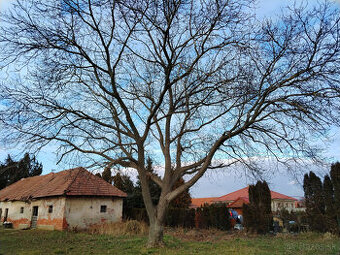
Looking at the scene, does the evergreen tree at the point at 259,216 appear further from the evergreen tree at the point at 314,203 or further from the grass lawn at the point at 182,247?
the grass lawn at the point at 182,247

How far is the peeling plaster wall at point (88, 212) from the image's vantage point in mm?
18591

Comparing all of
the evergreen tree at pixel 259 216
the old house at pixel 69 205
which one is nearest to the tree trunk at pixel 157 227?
the old house at pixel 69 205

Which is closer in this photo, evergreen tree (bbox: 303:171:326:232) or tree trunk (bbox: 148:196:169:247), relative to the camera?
tree trunk (bbox: 148:196:169:247)

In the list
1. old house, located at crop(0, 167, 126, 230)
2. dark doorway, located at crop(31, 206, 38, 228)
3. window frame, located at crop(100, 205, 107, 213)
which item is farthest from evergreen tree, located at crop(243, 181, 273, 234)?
dark doorway, located at crop(31, 206, 38, 228)

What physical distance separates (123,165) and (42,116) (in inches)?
136

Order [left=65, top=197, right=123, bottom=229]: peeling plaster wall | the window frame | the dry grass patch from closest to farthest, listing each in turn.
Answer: the dry grass patch
[left=65, top=197, right=123, bottom=229]: peeling plaster wall
the window frame

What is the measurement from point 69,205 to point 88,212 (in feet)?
5.16

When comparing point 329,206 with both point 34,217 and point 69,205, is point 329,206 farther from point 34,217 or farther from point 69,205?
Answer: point 34,217

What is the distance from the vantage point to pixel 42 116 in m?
9.02

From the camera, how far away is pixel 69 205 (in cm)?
1864

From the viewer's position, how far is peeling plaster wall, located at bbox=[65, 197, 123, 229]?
61.0 feet

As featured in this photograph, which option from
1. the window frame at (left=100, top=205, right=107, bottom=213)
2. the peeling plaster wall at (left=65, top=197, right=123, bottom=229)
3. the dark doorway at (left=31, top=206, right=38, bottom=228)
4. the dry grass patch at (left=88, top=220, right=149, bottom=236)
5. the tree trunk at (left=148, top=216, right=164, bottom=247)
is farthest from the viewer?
the dark doorway at (left=31, top=206, right=38, bottom=228)

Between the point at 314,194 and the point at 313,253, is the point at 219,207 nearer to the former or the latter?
the point at 314,194

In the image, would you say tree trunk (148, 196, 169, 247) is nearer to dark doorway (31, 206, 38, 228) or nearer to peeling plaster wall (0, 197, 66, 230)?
peeling plaster wall (0, 197, 66, 230)
